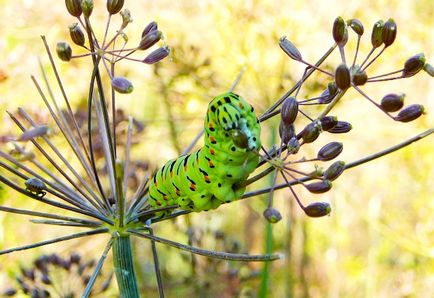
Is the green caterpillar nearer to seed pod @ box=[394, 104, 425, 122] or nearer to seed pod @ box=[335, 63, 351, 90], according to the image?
seed pod @ box=[335, 63, 351, 90]

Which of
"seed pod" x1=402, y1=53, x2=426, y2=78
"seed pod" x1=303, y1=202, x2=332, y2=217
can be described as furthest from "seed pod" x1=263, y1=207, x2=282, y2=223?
"seed pod" x1=402, y1=53, x2=426, y2=78

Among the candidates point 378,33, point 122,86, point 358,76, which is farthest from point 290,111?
point 122,86

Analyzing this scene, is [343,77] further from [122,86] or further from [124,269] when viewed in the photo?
[124,269]

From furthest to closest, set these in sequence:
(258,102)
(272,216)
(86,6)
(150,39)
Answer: (258,102)
(150,39)
(86,6)
(272,216)

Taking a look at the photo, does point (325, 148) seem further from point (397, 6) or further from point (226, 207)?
point (226, 207)

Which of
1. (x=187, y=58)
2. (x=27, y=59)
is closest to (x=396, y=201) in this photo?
(x=187, y=58)
